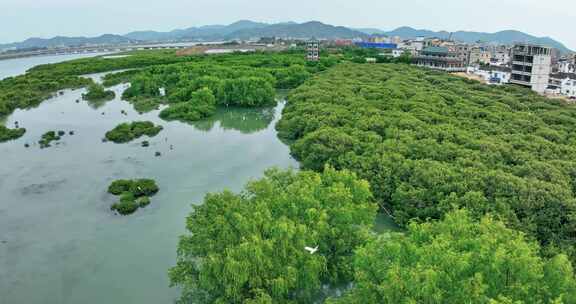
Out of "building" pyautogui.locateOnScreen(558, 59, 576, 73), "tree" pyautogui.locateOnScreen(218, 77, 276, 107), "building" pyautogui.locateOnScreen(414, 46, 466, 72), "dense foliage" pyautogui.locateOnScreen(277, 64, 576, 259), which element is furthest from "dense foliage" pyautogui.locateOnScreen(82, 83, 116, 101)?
"building" pyautogui.locateOnScreen(558, 59, 576, 73)

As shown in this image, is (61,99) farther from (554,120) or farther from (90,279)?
(554,120)

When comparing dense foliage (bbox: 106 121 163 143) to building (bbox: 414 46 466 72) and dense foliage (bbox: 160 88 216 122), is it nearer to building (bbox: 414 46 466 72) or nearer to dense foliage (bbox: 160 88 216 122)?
dense foliage (bbox: 160 88 216 122)

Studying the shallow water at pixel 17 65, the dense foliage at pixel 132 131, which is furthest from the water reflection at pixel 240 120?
the shallow water at pixel 17 65

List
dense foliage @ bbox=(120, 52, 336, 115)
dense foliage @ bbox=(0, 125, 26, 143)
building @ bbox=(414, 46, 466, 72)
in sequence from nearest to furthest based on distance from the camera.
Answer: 1. dense foliage @ bbox=(0, 125, 26, 143)
2. dense foliage @ bbox=(120, 52, 336, 115)
3. building @ bbox=(414, 46, 466, 72)

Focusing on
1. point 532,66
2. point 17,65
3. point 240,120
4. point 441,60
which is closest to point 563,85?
point 532,66

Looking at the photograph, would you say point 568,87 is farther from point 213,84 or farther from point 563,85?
A: point 213,84

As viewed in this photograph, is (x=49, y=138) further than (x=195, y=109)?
No

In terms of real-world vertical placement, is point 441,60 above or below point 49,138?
above
